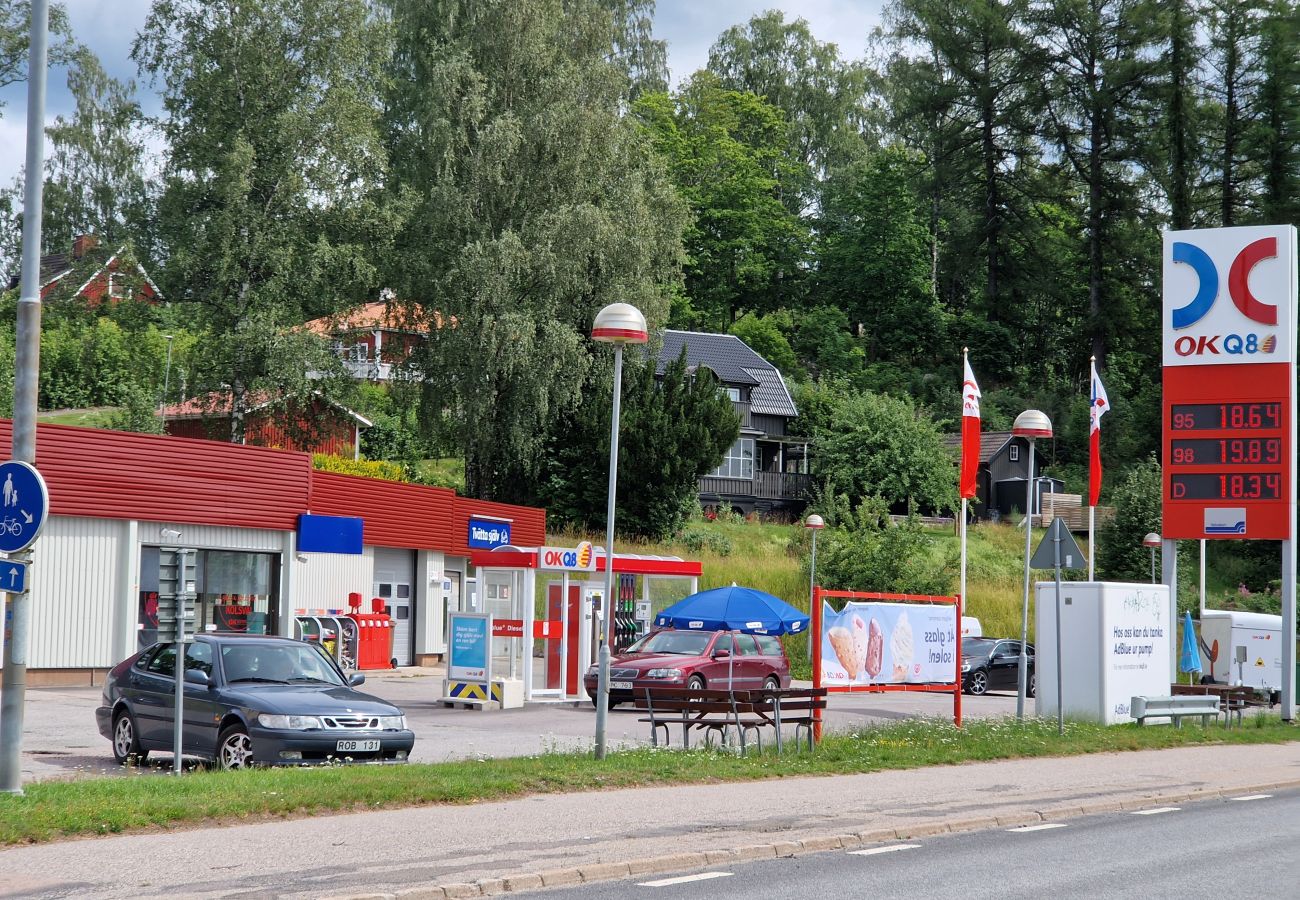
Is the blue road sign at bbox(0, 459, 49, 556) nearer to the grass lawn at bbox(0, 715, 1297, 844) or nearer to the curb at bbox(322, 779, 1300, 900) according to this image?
the grass lawn at bbox(0, 715, 1297, 844)

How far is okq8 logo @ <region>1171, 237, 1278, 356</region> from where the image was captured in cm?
2591

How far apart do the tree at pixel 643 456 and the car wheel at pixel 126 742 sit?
114 feet

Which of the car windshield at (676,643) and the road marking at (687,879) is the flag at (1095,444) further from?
the road marking at (687,879)

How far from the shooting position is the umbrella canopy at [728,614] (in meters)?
29.1

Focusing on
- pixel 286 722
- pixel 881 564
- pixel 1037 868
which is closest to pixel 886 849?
pixel 1037 868

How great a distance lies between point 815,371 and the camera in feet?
266

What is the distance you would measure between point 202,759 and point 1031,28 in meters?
65.8

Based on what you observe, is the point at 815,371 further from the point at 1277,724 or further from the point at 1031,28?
the point at 1277,724

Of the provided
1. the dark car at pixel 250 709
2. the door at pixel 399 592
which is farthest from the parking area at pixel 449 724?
the door at pixel 399 592

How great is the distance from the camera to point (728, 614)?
29.2m

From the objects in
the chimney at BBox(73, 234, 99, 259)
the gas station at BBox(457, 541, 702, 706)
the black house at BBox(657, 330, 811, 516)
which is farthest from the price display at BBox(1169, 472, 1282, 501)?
the black house at BBox(657, 330, 811, 516)

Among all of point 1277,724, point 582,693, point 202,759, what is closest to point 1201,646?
point 1277,724

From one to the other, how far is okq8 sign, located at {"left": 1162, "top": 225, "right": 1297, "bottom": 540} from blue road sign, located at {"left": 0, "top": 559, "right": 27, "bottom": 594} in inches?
789

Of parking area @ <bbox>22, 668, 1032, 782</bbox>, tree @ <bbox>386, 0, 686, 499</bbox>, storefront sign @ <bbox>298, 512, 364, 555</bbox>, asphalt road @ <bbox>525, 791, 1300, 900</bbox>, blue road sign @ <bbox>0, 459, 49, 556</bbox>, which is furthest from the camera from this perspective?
tree @ <bbox>386, 0, 686, 499</bbox>
